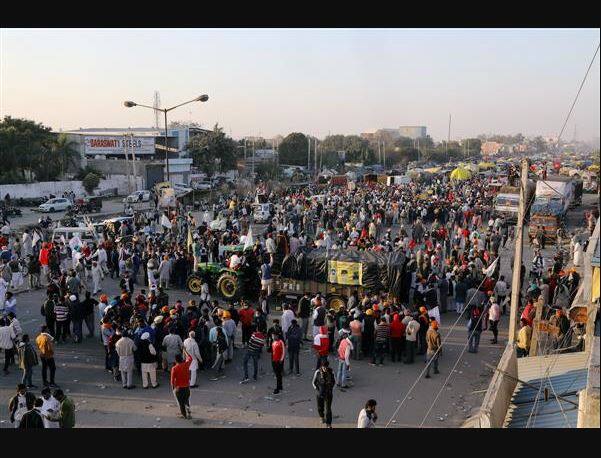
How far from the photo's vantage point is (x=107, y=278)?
67.0 feet

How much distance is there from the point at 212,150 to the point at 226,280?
4653cm

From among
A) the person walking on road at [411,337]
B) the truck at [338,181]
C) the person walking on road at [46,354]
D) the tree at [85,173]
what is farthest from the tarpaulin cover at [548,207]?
the tree at [85,173]

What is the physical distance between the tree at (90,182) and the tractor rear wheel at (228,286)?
35.4 metres

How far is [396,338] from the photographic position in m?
12.9

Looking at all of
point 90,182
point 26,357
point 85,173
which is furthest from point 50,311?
point 85,173

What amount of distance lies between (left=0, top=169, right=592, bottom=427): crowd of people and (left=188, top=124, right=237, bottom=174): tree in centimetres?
3808

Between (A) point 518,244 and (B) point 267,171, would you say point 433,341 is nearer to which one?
(A) point 518,244

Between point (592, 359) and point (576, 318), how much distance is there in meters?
4.85

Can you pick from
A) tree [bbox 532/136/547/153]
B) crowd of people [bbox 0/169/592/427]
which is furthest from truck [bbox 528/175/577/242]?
crowd of people [bbox 0/169/592/427]

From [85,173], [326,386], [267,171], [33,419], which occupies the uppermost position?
[267,171]

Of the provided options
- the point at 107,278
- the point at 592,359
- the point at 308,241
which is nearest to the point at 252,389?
the point at 592,359

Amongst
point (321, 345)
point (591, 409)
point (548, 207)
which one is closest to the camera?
point (591, 409)

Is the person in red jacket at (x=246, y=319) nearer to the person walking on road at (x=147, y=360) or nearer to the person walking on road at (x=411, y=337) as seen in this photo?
the person walking on road at (x=147, y=360)

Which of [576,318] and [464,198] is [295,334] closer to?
[576,318]
